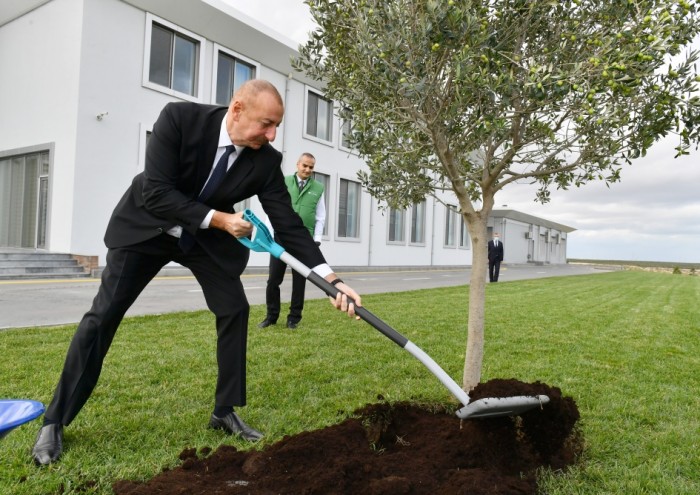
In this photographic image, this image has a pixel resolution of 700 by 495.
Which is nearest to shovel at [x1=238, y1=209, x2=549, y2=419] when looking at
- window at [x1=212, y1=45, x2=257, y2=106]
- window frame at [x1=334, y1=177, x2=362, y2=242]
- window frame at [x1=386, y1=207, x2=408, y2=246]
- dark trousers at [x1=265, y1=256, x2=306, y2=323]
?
dark trousers at [x1=265, y1=256, x2=306, y2=323]

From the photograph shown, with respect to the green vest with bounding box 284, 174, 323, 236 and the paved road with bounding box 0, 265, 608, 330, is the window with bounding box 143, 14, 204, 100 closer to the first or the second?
the paved road with bounding box 0, 265, 608, 330

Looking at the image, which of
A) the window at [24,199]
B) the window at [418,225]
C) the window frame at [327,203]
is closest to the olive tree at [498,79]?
the window at [24,199]

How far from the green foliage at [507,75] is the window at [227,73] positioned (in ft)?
44.1

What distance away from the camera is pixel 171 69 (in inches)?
595

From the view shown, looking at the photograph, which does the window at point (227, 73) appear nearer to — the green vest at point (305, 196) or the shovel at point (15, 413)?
the green vest at point (305, 196)

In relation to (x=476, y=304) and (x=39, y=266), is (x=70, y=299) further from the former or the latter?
(x=476, y=304)

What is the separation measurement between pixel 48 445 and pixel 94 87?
42.0 ft

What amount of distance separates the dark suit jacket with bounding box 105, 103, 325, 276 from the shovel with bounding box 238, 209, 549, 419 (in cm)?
28

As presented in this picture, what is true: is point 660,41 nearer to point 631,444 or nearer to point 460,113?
point 460,113

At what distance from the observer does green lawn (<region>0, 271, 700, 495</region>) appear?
8.45 feet

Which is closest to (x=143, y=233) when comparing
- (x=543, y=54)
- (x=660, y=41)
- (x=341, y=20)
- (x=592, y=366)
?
(x=341, y=20)

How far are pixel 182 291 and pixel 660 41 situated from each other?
9694 mm

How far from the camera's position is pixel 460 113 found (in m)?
3.10

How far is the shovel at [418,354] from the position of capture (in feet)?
8.29
